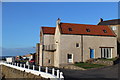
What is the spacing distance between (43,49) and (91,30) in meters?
8.89

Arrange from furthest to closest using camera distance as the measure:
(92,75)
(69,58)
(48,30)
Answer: (48,30) → (69,58) → (92,75)

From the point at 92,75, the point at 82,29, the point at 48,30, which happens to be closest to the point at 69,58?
the point at 82,29

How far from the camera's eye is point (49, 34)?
117 feet

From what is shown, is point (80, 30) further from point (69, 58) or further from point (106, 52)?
point (106, 52)

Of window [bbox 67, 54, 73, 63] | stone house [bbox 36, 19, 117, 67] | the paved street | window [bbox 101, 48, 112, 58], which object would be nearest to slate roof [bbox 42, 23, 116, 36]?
stone house [bbox 36, 19, 117, 67]

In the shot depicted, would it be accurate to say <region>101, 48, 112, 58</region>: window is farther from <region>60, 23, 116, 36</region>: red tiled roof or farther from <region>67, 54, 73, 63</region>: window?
<region>67, 54, 73, 63</region>: window

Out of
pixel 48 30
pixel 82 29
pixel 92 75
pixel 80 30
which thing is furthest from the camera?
pixel 48 30

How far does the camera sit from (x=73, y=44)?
33500 millimetres

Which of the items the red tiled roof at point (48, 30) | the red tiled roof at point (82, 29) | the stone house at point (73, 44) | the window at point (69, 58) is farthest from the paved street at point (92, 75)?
the red tiled roof at point (48, 30)

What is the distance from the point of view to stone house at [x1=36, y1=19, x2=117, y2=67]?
33.1m

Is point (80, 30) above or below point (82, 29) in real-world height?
below

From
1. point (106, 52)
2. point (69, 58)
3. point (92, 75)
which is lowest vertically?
point (92, 75)

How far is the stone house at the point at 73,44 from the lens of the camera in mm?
33062

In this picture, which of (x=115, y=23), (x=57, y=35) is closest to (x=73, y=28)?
(x=57, y=35)
